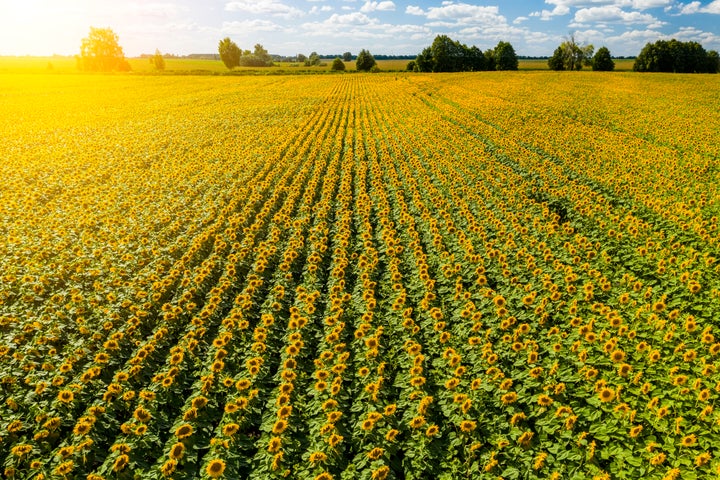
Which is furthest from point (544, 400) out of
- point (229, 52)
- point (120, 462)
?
point (229, 52)

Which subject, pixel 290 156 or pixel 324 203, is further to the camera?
pixel 290 156

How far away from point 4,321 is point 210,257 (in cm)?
395

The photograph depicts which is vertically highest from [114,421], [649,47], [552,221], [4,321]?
[649,47]

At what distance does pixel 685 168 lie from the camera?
1659 centimetres

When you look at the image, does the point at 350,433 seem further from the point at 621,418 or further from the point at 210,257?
the point at 210,257

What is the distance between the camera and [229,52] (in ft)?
398

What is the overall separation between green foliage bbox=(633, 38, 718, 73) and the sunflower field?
82736 mm

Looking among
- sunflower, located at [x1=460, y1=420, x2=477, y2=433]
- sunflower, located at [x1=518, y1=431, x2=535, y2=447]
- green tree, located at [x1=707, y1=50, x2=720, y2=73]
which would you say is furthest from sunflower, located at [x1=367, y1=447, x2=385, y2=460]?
green tree, located at [x1=707, y1=50, x2=720, y2=73]

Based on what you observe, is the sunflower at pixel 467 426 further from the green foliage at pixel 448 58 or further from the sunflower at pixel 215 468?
the green foliage at pixel 448 58

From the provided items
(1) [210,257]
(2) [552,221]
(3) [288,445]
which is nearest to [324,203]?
(1) [210,257]

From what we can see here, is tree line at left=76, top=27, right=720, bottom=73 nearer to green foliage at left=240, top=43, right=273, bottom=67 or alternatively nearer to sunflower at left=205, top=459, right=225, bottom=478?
green foliage at left=240, top=43, right=273, bottom=67

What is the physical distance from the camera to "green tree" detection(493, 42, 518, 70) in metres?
95.7

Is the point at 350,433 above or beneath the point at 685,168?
beneath

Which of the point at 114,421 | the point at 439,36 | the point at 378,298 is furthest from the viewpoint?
the point at 439,36
